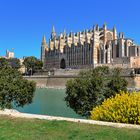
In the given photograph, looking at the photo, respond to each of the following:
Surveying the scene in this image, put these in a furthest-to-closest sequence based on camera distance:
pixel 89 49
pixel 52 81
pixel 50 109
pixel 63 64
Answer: pixel 63 64 → pixel 89 49 → pixel 52 81 → pixel 50 109

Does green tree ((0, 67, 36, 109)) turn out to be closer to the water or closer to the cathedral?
the water

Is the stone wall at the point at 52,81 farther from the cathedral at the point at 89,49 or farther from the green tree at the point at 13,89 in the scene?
the green tree at the point at 13,89

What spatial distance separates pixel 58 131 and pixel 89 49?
279 feet

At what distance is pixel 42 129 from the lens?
27.5 ft

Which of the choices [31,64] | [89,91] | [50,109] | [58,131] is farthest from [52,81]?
[58,131]

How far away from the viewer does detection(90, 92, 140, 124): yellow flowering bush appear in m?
10.1

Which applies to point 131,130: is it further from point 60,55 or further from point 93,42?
point 60,55

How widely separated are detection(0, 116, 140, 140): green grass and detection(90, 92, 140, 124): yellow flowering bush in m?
1.66

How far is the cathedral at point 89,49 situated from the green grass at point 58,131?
66.2 meters

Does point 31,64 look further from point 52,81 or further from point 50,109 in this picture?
point 50,109

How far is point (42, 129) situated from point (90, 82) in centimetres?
1012

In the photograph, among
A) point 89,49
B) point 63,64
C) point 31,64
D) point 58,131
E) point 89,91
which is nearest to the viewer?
point 58,131

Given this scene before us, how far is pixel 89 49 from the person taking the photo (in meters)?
92.6

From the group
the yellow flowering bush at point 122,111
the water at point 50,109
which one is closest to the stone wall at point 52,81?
the water at point 50,109
